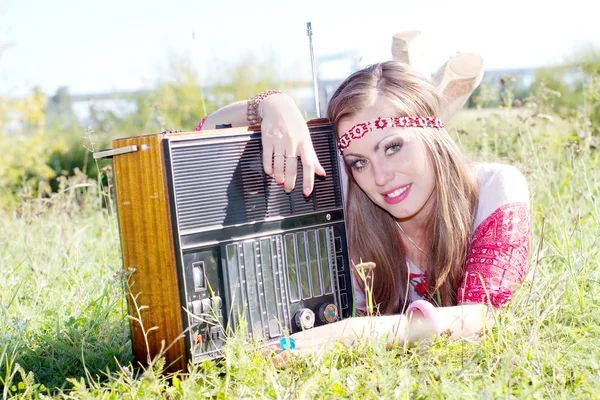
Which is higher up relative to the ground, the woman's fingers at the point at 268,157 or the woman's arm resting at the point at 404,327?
the woman's fingers at the point at 268,157

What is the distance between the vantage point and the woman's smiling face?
6.85 ft

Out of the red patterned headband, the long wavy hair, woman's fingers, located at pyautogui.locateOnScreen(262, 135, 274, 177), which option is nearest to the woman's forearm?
the long wavy hair

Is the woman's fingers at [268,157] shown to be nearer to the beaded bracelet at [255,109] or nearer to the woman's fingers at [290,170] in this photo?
the woman's fingers at [290,170]

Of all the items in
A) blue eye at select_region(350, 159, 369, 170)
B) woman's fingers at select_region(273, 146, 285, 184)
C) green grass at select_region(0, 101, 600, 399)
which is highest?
woman's fingers at select_region(273, 146, 285, 184)

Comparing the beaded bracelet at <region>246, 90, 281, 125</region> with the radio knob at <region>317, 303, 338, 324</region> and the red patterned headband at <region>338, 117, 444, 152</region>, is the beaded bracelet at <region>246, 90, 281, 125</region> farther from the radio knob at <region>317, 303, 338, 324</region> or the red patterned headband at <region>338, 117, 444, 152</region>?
the radio knob at <region>317, 303, 338, 324</region>

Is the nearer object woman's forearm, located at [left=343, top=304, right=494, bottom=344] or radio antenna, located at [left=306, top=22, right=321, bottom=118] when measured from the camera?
woman's forearm, located at [left=343, top=304, right=494, bottom=344]

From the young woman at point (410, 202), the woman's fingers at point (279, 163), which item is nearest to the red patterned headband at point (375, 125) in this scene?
the young woman at point (410, 202)

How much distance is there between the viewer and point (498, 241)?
200 centimetres

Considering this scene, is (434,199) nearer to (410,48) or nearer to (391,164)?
(391,164)

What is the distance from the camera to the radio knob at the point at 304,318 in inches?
72.9

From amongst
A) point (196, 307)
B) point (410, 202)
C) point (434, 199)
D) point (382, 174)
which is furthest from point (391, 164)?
point (196, 307)

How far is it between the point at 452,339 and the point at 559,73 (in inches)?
305

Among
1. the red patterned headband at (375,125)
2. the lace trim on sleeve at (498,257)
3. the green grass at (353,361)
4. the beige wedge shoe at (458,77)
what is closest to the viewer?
the green grass at (353,361)

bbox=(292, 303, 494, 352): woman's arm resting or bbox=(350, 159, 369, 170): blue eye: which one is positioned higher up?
bbox=(350, 159, 369, 170): blue eye
